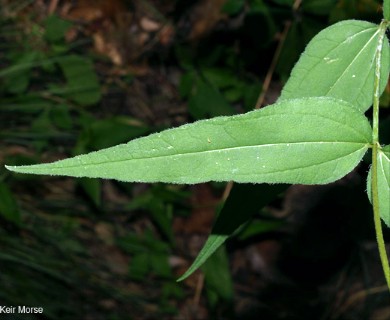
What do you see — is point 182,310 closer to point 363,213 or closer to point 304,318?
point 304,318

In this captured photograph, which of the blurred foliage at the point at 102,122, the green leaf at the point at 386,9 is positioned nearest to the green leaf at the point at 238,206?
the green leaf at the point at 386,9

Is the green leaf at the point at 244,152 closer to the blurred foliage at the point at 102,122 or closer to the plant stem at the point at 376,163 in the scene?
the plant stem at the point at 376,163

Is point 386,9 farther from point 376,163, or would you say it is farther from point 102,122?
point 102,122

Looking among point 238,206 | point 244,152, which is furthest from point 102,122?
point 244,152

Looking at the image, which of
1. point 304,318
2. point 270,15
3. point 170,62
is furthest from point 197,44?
point 304,318

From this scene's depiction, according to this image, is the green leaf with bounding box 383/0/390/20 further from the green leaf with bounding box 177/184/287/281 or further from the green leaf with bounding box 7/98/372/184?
the green leaf with bounding box 177/184/287/281

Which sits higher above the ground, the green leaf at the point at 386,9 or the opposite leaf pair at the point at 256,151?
the green leaf at the point at 386,9
